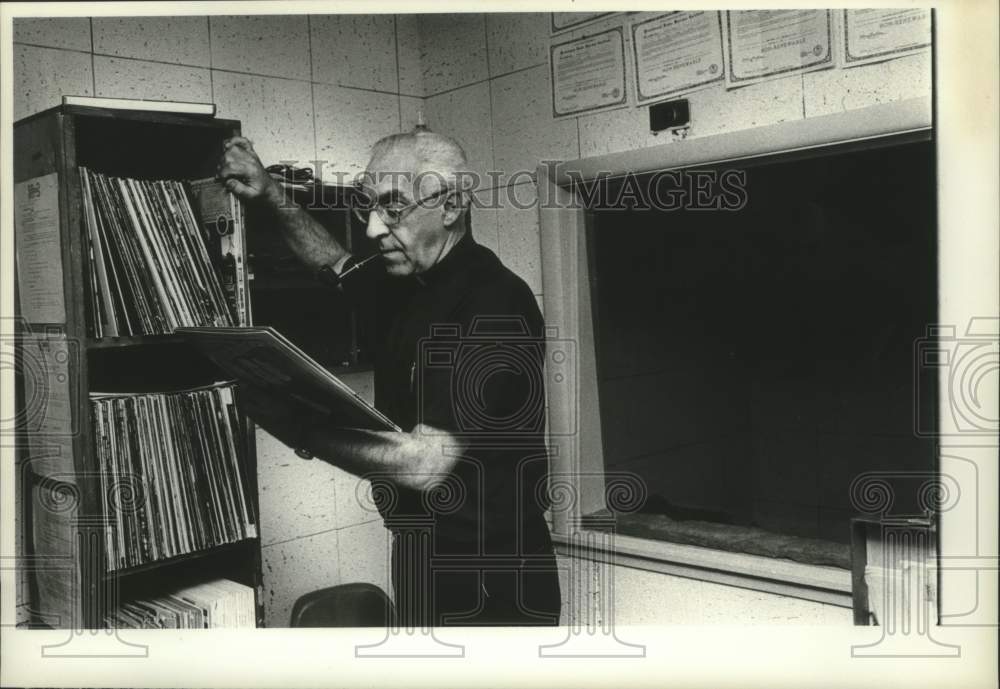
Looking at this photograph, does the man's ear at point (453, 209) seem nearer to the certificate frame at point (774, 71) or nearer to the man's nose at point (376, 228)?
the man's nose at point (376, 228)

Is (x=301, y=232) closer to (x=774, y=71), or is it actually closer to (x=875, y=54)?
(x=774, y=71)

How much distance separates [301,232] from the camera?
190 cm

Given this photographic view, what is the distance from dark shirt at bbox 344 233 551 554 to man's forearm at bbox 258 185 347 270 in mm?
130

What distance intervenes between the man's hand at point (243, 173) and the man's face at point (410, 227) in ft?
0.77

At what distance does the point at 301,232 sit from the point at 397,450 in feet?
1.75

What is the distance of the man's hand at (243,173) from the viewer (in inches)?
68.3

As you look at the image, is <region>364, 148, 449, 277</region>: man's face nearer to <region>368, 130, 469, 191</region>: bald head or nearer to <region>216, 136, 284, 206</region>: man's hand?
<region>368, 130, 469, 191</region>: bald head

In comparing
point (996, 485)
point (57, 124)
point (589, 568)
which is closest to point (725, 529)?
point (589, 568)

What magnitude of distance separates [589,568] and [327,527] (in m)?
0.68

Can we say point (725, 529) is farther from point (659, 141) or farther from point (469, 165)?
point (469, 165)

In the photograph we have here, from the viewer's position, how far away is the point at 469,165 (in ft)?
7.09

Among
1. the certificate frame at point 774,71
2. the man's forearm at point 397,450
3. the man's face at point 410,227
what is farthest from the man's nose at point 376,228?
the certificate frame at point 774,71

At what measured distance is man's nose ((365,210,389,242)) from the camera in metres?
1.85

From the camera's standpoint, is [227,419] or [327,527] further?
[327,527]
